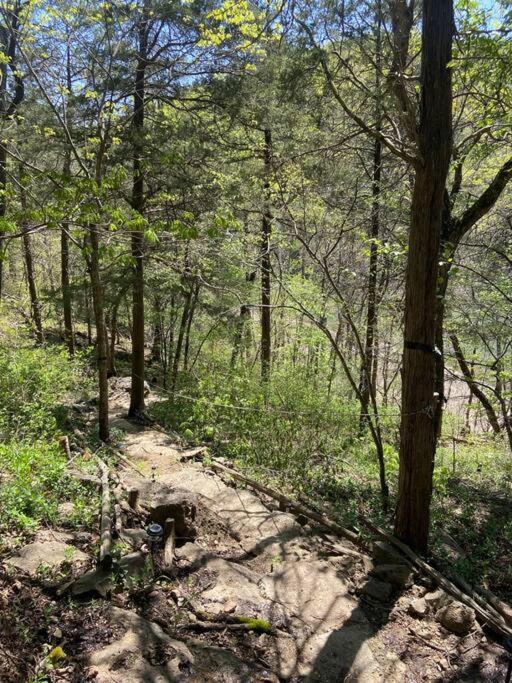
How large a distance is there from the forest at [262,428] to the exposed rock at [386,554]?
40mm

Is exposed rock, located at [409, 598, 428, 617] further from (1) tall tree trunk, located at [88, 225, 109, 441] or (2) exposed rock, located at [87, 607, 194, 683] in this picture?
(1) tall tree trunk, located at [88, 225, 109, 441]

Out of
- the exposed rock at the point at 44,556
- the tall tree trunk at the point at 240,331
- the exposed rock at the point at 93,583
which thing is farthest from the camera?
the tall tree trunk at the point at 240,331

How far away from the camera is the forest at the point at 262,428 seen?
11.1 ft

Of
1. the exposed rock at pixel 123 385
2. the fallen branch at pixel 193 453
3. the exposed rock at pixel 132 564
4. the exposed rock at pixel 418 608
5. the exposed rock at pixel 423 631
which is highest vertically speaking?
the exposed rock at pixel 132 564

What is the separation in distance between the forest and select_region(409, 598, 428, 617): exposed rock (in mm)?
16

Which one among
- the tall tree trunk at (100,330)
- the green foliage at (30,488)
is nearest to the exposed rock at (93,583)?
the green foliage at (30,488)

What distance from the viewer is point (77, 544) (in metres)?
4.02

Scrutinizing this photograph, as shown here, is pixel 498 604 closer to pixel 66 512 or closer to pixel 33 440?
pixel 66 512

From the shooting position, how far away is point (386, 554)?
4566mm

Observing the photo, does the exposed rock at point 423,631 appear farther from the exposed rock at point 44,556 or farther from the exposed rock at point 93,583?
the exposed rock at point 44,556

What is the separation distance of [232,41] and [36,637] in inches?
360

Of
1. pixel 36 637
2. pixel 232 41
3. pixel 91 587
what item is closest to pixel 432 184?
pixel 91 587

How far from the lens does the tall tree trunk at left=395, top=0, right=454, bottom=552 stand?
3936 mm

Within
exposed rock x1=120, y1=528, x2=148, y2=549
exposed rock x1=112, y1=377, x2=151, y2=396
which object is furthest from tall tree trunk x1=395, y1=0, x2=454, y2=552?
exposed rock x1=112, y1=377, x2=151, y2=396
